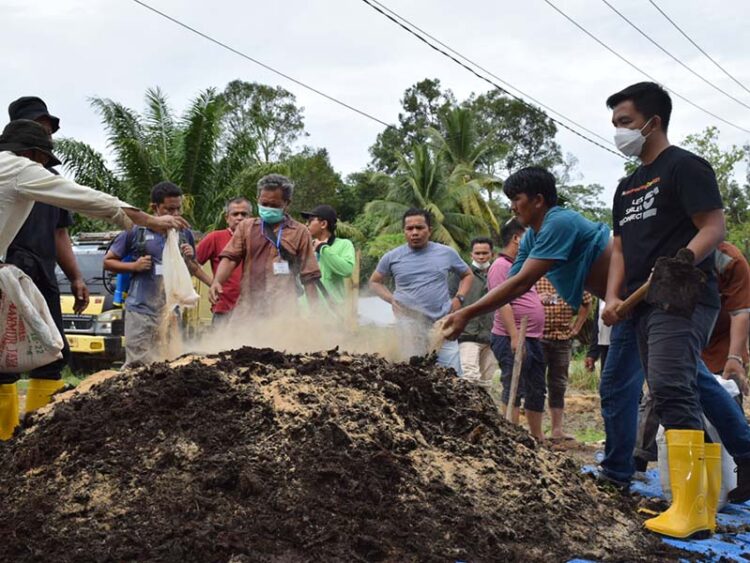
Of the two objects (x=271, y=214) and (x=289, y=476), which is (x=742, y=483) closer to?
(x=289, y=476)

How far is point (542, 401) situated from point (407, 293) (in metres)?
1.52

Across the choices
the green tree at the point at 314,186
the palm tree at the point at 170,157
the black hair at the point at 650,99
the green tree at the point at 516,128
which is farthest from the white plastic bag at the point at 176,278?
the green tree at the point at 516,128

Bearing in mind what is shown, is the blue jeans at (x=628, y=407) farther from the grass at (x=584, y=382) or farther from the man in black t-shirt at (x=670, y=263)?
the grass at (x=584, y=382)

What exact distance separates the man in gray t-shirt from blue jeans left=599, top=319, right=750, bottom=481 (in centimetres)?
234

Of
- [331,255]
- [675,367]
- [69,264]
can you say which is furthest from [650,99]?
[331,255]

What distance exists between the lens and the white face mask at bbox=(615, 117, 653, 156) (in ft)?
13.6

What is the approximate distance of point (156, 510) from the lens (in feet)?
10.4

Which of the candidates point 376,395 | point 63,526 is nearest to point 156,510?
point 63,526

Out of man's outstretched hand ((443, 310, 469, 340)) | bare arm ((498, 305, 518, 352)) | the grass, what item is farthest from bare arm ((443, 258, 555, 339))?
the grass

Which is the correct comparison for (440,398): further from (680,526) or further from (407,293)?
(407,293)

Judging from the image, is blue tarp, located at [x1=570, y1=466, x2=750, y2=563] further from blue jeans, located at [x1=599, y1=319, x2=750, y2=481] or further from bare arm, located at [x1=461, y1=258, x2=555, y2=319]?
bare arm, located at [x1=461, y1=258, x2=555, y2=319]

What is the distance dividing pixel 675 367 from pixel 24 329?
11.6ft

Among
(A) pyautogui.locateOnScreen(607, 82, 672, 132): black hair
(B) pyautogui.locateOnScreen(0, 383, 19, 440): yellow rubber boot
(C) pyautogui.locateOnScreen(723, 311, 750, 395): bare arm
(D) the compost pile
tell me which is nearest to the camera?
(D) the compost pile

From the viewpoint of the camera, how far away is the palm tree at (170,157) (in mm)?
19719
